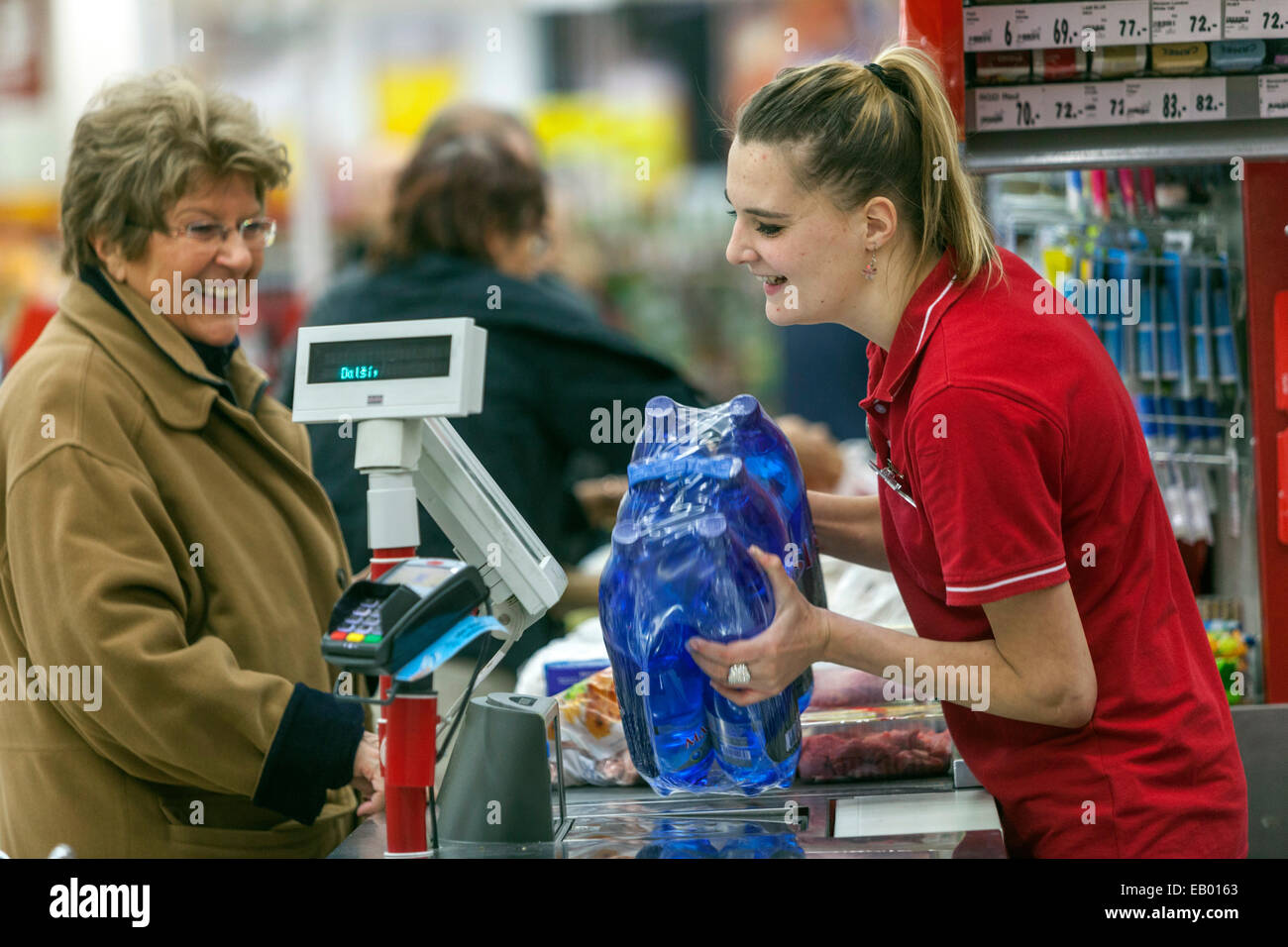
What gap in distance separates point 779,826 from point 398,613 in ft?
2.24

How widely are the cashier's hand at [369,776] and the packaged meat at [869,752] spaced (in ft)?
2.28

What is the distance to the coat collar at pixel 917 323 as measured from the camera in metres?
1.73

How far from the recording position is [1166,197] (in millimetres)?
2842

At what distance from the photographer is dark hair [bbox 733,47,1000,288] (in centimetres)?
174

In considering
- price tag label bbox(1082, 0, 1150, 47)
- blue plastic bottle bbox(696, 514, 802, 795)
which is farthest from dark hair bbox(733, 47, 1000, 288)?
price tag label bbox(1082, 0, 1150, 47)

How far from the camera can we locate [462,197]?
3.46m

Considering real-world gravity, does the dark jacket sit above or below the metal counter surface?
above

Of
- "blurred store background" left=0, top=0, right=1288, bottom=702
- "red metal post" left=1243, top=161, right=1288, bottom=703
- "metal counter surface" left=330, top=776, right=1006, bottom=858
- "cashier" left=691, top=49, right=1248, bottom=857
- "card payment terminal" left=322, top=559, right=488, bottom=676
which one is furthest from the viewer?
"blurred store background" left=0, top=0, right=1288, bottom=702

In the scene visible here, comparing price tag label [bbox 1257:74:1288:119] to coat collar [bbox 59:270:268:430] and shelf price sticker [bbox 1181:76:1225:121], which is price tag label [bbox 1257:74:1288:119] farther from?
coat collar [bbox 59:270:268:430]

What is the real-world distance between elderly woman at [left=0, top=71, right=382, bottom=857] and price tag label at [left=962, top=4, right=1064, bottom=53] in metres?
1.31

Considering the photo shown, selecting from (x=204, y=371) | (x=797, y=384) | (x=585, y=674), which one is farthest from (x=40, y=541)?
(x=797, y=384)

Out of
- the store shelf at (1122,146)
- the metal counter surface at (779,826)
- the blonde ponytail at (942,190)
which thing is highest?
the store shelf at (1122,146)

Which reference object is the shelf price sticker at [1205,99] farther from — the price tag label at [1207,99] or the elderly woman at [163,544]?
the elderly woman at [163,544]

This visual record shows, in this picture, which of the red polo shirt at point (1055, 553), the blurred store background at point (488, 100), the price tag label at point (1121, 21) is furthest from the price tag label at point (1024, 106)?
the blurred store background at point (488, 100)
